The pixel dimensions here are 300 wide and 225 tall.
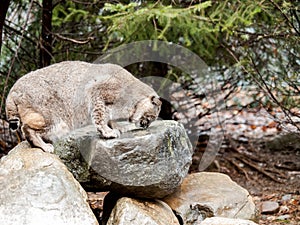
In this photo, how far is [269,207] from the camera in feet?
21.1

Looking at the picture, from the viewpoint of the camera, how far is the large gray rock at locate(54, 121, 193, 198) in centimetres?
477

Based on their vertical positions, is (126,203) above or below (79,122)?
below

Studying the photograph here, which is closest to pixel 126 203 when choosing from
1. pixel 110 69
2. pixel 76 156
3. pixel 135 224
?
pixel 135 224

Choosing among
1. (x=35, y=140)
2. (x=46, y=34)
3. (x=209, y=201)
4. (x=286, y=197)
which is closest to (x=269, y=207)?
(x=286, y=197)

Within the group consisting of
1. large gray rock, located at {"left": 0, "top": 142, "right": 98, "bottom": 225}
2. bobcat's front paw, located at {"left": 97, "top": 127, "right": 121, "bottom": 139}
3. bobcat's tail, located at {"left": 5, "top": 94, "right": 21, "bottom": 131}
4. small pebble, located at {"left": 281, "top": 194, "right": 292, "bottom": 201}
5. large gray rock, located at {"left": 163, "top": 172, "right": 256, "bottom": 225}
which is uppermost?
bobcat's tail, located at {"left": 5, "top": 94, "right": 21, "bottom": 131}

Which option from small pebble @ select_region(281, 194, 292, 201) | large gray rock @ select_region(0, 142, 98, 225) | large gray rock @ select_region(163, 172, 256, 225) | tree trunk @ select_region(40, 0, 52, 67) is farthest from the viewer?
tree trunk @ select_region(40, 0, 52, 67)

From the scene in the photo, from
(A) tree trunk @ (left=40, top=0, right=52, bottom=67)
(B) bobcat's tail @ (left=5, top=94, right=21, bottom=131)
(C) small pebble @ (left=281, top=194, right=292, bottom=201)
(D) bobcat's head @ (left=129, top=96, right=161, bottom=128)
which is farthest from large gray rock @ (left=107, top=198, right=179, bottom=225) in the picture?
(A) tree trunk @ (left=40, top=0, right=52, bottom=67)

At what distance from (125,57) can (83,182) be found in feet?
9.40

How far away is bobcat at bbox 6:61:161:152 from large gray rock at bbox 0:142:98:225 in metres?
0.26

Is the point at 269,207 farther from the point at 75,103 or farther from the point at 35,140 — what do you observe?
the point at 35,140

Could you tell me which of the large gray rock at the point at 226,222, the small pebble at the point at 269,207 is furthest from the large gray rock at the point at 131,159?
the small pebble at the point at 269,207

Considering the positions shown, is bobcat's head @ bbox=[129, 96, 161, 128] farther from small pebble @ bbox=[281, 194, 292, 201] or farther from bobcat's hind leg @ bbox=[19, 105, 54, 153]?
small pebble @ bbox=[281, 194, 292, 201]

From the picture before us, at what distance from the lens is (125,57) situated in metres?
7.59

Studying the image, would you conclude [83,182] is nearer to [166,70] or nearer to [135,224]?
[135,224]
